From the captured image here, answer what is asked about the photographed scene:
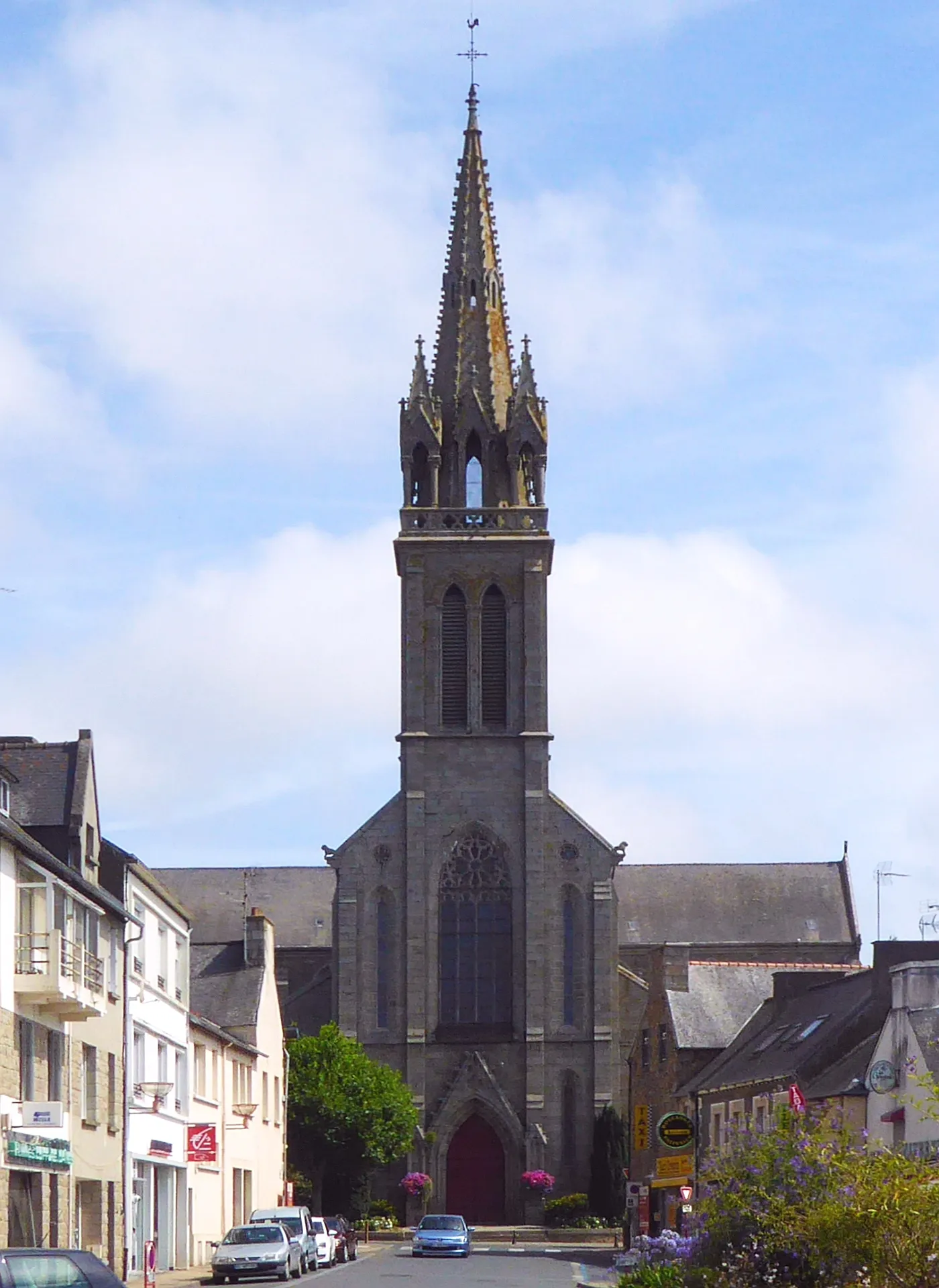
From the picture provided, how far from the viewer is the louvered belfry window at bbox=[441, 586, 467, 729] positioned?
3088 inches

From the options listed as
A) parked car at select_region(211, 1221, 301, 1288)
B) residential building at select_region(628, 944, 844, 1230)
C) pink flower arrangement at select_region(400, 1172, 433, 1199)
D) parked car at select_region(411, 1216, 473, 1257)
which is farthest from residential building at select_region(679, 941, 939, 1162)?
pink flower arrangement at select_region(400, 1172, 433, 1199)

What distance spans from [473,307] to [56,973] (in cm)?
5512

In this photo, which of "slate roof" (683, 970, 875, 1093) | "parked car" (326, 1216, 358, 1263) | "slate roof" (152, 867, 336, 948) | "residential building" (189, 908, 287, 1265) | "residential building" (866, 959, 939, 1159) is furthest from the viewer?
"slate roof" (152, 867, 336, 948)

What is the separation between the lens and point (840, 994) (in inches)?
2039

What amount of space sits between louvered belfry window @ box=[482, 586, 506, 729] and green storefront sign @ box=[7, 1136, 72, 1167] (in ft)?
148

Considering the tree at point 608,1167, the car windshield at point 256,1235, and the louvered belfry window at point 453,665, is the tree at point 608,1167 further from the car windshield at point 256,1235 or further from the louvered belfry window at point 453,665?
the car windshield at point 256,1235

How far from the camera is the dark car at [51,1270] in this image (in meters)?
17.2

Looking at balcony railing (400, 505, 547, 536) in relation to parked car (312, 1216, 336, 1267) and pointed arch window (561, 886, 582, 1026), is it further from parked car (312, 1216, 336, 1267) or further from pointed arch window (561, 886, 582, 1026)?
parked car (312, 1216, 336, 1267)

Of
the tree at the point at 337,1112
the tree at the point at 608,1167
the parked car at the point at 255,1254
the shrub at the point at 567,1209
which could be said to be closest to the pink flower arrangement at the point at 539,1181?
the shrub at the point at 567,1209

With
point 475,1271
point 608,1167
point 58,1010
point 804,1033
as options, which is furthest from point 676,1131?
point 608,1167

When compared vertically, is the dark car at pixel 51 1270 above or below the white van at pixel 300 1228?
above

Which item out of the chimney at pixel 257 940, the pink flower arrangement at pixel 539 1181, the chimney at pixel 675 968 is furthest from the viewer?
the pink flower arrangement at pixel 539 1181

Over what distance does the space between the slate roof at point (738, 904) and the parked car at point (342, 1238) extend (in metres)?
40.1

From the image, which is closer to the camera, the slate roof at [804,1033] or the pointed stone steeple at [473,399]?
the slate roof at [804,1033]
